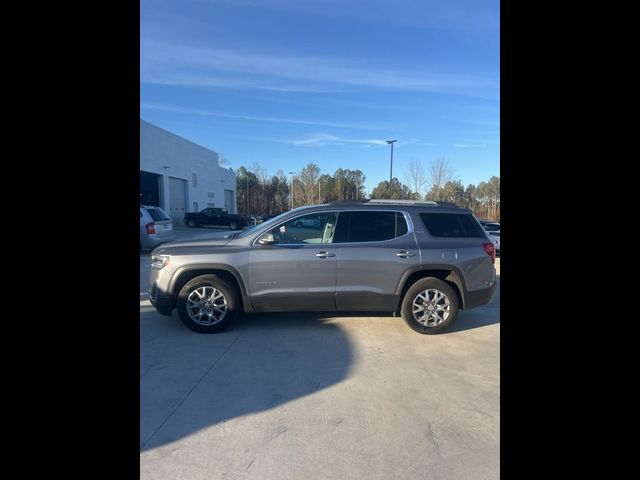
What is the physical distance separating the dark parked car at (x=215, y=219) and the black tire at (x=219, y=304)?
26.1 metres

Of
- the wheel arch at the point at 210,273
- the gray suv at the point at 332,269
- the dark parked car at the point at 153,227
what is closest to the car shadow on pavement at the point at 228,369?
the gray suv at the point at 332,269

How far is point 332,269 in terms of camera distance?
4926 millimetres

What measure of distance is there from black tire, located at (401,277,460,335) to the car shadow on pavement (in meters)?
0.99

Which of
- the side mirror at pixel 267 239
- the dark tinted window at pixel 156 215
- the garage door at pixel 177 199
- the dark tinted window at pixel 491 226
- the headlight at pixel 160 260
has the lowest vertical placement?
the headlight at pixel 160 260

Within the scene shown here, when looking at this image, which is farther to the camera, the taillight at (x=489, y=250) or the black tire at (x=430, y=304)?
the taillight at (x=489, y=250)

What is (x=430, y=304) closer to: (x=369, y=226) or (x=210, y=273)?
(x=369, y=226)

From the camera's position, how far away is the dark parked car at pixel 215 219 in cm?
3061

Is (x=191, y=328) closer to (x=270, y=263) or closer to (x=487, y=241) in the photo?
(x=270, y=263)

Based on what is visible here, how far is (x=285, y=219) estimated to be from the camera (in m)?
5.10

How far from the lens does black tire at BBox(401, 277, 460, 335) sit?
5032 mm

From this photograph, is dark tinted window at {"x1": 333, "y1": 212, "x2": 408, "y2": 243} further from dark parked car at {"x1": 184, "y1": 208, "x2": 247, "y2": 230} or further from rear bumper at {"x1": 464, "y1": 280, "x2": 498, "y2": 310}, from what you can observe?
dark parked car at {"x1": 184, "y1": 208, "x2": 247, "y2": 230}

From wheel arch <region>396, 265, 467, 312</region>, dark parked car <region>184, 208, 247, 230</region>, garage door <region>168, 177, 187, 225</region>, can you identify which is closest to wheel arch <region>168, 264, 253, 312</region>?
wheel arch <region>396, 265, 467, 312</region>

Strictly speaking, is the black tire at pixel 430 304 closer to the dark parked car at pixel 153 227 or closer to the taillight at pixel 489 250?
the taillight at pixel 489 250
